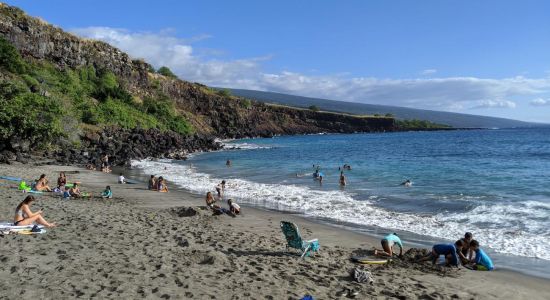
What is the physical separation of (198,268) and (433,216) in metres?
10.4

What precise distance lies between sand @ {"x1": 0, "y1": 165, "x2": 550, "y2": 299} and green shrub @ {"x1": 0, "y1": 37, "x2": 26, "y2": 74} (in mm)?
36101

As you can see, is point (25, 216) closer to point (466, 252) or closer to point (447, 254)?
point (447, 254)

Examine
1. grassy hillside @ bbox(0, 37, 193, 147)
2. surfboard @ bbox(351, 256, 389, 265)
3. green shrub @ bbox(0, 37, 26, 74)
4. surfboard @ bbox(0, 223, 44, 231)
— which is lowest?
surfboard @ bbox(351, 256, 389, 265)

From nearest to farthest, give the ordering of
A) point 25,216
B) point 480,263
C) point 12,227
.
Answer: point 480,263 < point 12,227 < point 25,216

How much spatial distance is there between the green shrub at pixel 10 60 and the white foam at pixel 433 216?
3045cm

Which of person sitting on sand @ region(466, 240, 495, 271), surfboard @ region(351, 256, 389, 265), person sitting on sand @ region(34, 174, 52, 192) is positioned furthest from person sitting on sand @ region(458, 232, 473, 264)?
person sitting on sand @ region(34, 174, 52, 192)

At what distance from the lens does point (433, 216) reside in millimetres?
15719

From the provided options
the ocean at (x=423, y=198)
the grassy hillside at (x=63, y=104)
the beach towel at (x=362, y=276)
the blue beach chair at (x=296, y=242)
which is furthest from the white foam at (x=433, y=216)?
the grassy hillside at (x=63, y=104)

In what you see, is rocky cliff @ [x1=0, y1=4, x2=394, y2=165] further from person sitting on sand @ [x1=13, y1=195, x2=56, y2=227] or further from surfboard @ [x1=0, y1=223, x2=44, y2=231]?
surfboard @ [x1=0, y1=223, x2=44, y2=231]

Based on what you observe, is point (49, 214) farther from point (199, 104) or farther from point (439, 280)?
point (199, 104)

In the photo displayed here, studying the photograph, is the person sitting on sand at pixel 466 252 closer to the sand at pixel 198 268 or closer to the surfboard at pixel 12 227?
the sand at pixel 198 268

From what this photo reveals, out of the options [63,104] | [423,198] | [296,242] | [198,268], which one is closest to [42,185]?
[198,268]

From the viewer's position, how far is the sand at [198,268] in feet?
23.5

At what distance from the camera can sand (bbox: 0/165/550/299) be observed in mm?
7152
